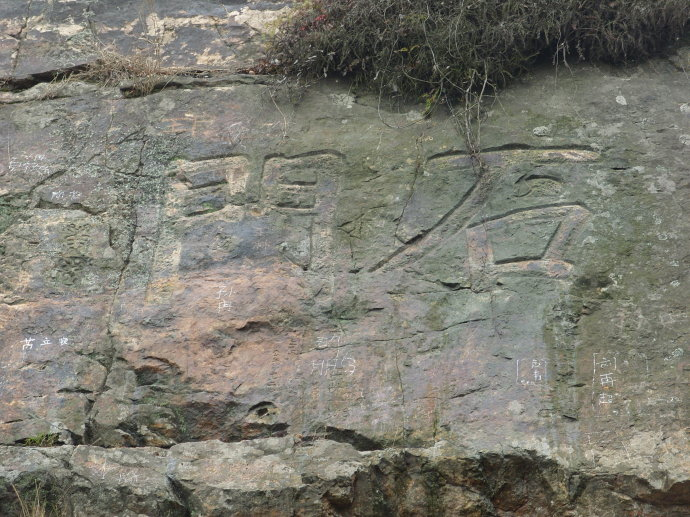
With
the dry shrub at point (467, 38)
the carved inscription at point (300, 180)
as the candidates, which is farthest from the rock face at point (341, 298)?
the dry shrub at point (467, 38)

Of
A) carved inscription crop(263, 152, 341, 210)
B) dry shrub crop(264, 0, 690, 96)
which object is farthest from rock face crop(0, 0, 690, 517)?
dry shrub crop(264, 0, 690, 96)

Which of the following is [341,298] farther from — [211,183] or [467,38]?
[467,38]

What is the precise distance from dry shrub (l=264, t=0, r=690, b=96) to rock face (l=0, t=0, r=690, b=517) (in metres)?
0.17

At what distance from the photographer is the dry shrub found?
229 inches

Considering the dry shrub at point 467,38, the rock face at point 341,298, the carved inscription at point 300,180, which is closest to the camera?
the rock face at point 341,298

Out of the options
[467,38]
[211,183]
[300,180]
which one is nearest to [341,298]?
[300,180]

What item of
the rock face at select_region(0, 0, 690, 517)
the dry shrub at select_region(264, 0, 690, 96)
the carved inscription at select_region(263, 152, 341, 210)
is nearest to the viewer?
the rock face at select_region(0, 0, 690, 517)

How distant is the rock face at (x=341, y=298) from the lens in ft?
14.7

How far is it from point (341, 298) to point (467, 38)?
176 centimetres

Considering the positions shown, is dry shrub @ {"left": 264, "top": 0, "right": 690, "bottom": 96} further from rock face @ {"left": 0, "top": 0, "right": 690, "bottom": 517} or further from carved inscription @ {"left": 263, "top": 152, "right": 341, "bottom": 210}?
carved inscription @ {"left": 263, "top": 152, "right": 341, "bottom": 210}

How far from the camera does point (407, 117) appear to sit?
580cm

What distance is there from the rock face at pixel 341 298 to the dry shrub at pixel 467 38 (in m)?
0.17

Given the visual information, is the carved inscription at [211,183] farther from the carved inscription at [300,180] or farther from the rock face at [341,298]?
the carved inscription at [300,180]

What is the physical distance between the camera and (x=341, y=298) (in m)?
5.13
